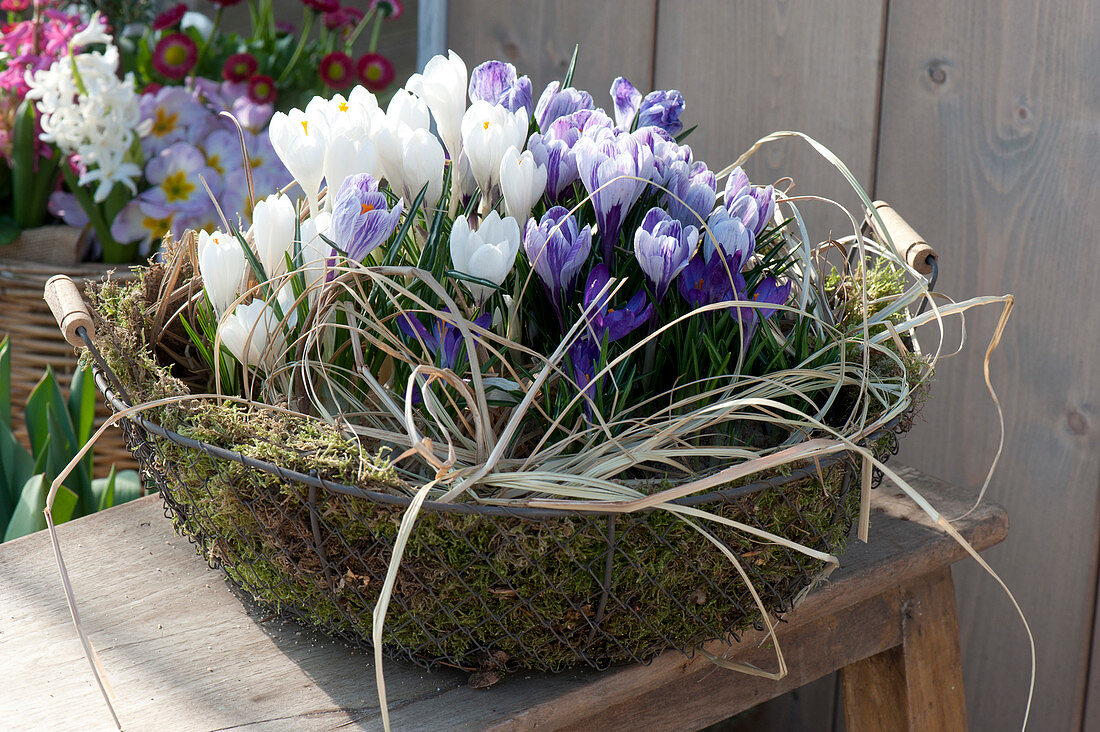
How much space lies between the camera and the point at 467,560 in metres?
0.42

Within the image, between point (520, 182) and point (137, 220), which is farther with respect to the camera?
point (137, 220)

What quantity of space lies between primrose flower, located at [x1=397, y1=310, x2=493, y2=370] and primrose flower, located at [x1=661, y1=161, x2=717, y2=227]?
0.11m

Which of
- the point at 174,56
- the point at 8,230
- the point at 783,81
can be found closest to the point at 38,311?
the point at 8,230

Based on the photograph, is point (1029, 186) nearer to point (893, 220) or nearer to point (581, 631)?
point (893, 220)

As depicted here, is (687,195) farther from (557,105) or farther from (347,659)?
(347,659)

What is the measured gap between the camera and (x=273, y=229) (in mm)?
483

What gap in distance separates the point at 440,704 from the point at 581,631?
0.08 meters

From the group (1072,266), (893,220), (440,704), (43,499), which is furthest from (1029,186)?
(43,499)

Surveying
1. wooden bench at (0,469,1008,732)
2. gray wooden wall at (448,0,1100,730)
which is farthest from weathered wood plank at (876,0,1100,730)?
wooden bench at (0,469,1008,732)

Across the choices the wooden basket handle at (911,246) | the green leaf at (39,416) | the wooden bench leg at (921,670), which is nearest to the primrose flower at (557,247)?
the wooden basket handle at (911,246)

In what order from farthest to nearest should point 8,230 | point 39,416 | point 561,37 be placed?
point 561,37 < point 8,230 < point 39,416

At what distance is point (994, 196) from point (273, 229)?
2.30 ft

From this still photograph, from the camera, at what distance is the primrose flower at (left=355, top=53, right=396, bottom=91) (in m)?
1.27

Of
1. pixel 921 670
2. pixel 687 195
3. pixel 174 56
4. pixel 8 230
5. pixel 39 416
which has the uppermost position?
pixel 174 56
